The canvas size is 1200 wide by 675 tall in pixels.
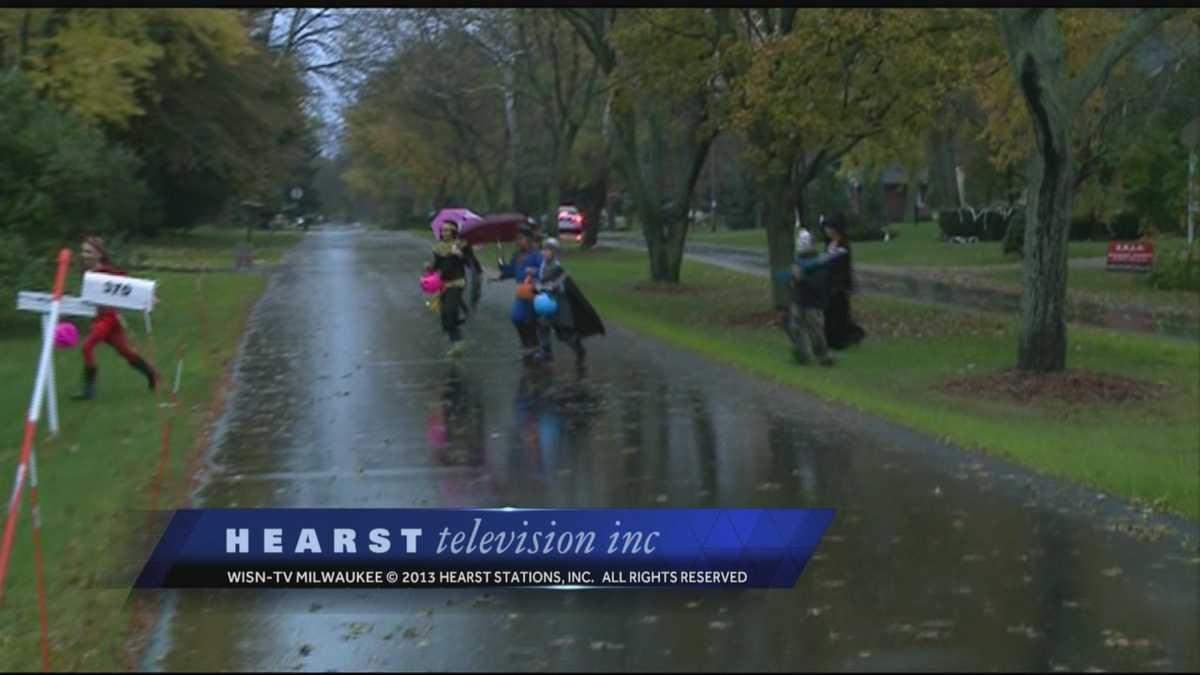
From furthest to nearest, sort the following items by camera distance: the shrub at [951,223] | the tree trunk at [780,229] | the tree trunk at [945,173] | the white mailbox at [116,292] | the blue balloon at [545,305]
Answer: the tree trunk at [945,173] < the shrub at [951,223] < the tree trunk at [780,229] < the blue balloon at [545,305] < the white mailbox at [116,292]

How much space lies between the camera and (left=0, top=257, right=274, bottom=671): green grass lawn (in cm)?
716

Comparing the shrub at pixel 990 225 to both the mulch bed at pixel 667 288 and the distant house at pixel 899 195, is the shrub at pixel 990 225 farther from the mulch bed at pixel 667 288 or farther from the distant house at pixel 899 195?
the distant house at pixel 899 195

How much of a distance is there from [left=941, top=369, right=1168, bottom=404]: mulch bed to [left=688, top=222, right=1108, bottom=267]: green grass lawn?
23593 mm

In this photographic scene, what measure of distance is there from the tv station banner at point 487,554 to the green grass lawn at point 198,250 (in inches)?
953

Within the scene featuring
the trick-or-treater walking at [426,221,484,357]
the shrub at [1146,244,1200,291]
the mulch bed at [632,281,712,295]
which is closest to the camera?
the trick-or-treater walking at [426,221,484,357]

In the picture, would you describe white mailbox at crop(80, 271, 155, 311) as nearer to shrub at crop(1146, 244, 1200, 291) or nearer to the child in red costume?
the child in red costume

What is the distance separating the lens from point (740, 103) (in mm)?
20828

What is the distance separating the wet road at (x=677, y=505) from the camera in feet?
21.5

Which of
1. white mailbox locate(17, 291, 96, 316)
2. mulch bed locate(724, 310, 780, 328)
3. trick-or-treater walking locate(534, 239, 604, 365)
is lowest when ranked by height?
mulch bed locate(724, 310, 780, 328)

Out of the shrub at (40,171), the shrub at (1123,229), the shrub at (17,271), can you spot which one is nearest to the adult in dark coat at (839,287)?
the shrub at (17,271)

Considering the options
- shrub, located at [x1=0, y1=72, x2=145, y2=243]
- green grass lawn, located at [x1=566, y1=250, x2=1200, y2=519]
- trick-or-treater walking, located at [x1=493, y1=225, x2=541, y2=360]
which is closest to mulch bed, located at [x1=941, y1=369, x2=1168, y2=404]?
green grass lawn, located at [x1=566, y1=250, x2=1200, y2=519]

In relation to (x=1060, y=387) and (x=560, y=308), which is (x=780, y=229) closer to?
(x=560, y=308)

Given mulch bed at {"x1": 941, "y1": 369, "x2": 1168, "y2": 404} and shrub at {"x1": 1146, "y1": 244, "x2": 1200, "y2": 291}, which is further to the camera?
shrub at {"x1": 1146, "y1": 244, "x2": 1200, "y2": 291}

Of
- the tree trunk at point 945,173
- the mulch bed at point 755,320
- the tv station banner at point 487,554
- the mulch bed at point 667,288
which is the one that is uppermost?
the tree trunk at point 945,173
